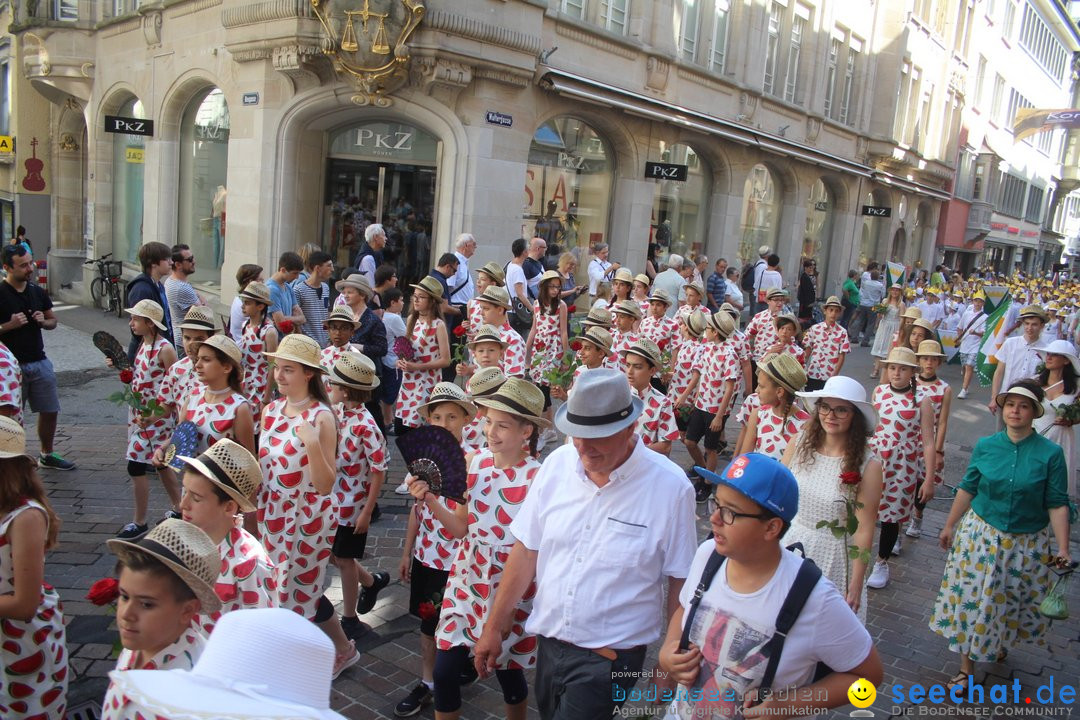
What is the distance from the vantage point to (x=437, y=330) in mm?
7543

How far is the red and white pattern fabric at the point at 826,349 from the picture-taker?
10266mm

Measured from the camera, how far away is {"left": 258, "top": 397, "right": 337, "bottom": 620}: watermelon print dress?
440cm

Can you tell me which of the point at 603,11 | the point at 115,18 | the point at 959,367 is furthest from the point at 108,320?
the point at 959,367

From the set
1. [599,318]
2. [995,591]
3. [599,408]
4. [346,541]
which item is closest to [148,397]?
[346,541]

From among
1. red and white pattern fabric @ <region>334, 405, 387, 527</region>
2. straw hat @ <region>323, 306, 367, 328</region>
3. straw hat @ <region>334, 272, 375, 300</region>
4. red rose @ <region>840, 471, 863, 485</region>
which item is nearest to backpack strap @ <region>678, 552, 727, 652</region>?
red rose @ <region>840, 471, 863, 485</region>

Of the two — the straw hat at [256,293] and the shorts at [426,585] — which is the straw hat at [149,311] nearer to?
the straw hat at [256,293]

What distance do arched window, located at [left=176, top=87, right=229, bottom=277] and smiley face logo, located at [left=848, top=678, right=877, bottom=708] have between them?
15.6 metres

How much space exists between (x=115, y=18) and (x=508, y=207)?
36.2ft

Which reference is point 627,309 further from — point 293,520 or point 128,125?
point 128,125

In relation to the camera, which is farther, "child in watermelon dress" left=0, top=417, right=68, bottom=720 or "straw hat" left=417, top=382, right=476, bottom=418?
"straw hat" left=417, top=382, right=476, bottom=418

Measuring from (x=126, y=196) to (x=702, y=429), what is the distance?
16.6 m

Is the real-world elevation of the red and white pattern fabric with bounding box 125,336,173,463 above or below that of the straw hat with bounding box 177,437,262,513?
below

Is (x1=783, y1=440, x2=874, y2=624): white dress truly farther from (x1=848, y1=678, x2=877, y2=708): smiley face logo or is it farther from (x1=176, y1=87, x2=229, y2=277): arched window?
(x1=176, y1=87, x2=229, y2=277): arched window

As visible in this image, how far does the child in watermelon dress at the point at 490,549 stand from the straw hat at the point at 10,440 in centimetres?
162
